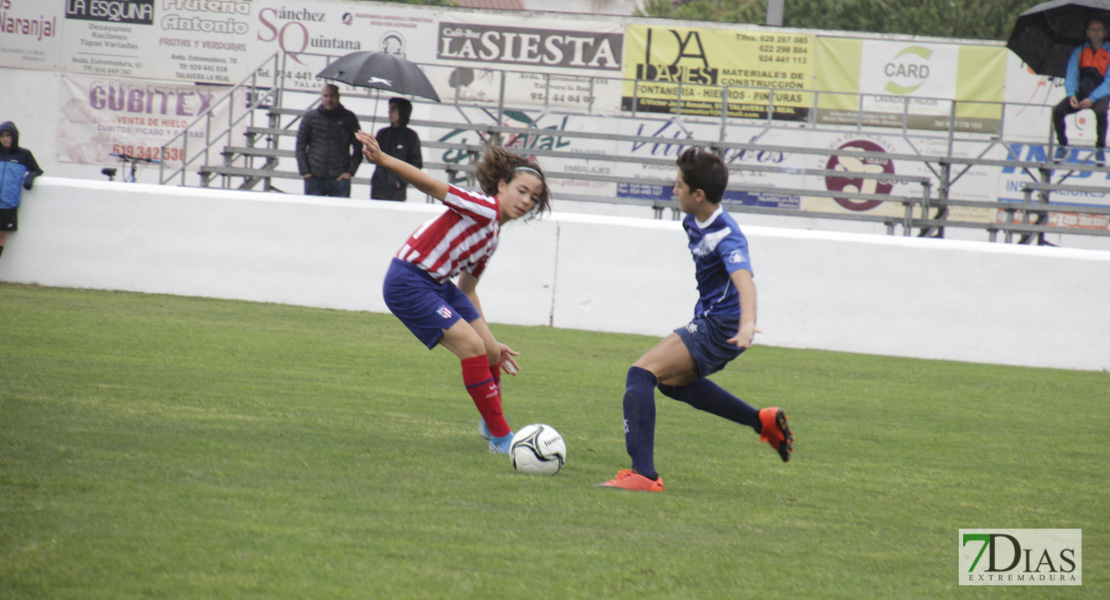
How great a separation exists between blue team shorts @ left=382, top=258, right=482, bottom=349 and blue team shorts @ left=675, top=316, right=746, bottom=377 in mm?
1183

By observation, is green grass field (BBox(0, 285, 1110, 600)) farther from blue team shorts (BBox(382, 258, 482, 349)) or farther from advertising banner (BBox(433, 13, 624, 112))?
advertising banner (BBox(433, 13, 624, 112))

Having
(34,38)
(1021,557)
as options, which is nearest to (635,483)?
(1021,557)

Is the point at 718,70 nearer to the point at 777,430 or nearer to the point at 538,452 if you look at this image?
the point at 777,430

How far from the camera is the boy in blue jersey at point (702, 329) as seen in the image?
4.49 metres

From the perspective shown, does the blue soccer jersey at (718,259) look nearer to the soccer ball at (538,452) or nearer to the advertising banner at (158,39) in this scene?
the soccer ball at (538,452)

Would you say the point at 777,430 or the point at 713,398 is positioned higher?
the point at 713,398

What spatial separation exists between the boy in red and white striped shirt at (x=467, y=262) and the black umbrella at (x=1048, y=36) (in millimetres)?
11812

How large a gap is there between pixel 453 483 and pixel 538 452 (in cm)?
48

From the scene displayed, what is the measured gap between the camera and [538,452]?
184 inches

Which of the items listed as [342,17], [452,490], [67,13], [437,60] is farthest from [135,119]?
[452,490]

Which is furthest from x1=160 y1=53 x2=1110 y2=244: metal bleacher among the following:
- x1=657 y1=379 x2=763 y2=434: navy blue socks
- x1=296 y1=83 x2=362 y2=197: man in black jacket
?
x1=657 y1=379 x2=763 y2=434: navy blue socks

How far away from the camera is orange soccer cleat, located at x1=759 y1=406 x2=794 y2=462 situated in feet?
15.6

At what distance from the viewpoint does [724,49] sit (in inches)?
859

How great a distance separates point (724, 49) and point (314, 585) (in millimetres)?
20254
